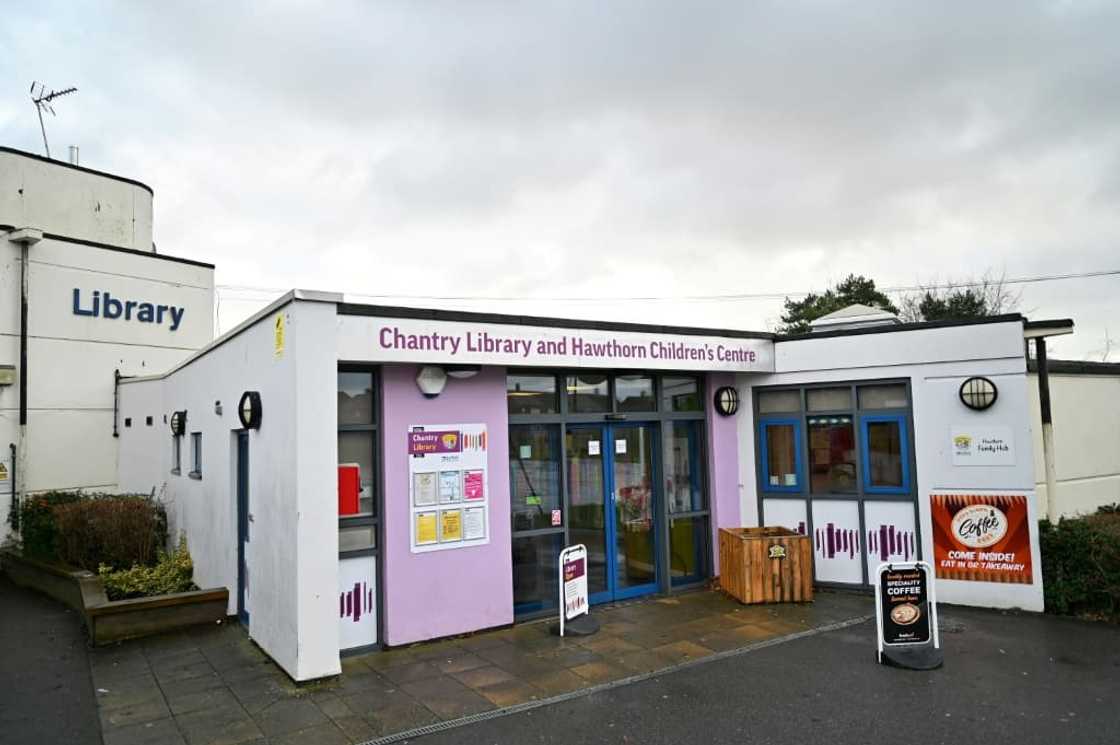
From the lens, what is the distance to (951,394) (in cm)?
780

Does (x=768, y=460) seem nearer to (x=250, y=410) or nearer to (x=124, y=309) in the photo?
(x=250, y=410)

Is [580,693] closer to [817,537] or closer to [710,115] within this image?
[817,537]

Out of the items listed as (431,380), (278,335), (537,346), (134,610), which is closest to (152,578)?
(134,610)

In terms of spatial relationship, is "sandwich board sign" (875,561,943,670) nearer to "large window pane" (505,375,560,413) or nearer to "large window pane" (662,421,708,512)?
"large window pane" (662,421,708,512)

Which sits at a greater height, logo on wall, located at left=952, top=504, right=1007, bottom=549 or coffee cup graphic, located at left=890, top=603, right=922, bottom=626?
logo on wall, located at left=952, top=504, right=1007, bottom=549

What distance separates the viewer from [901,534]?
7996mm

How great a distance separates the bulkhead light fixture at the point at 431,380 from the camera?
264 inches

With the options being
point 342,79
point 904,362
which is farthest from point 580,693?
point 342,79

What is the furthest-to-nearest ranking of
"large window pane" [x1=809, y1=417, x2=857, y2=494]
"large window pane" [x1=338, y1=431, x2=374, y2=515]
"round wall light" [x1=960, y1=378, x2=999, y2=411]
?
1. "large window pane" [x1=809, y1=417, x2=857, y2=494]
2. "round wall light" [x1=960, y1=378, x2=999, y2=411]
3. "large window pane" [x1=338, y1=431, x2=374, y2=515]

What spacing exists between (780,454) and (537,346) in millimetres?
3763

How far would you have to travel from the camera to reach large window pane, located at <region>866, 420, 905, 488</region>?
811 cm

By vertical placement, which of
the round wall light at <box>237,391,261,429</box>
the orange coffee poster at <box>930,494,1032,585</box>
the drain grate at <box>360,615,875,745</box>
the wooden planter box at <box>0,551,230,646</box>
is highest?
the round wall light at <box>237,391,261,429</box>

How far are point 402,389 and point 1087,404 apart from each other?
11276mm

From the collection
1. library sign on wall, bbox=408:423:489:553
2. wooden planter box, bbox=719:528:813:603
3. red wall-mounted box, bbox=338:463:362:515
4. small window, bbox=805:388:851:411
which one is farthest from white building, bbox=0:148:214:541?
small window, bbox=805:388:851:411
